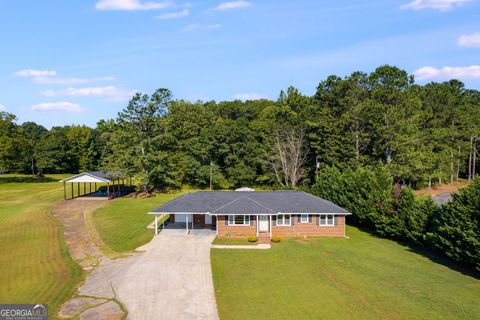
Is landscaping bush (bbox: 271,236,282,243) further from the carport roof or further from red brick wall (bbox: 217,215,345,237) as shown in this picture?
the carport roof

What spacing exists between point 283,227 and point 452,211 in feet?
45.0

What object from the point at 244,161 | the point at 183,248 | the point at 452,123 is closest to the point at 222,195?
the point at 183,248

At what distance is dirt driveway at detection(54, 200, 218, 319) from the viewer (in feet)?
58.0

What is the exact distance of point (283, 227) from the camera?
32.6 m

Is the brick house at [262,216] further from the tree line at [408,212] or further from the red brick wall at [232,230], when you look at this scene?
the tree line at [408,212]

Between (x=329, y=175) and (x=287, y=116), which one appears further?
(x=287, y=116)

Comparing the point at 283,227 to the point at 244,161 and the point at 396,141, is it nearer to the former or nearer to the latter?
the point at 396,141

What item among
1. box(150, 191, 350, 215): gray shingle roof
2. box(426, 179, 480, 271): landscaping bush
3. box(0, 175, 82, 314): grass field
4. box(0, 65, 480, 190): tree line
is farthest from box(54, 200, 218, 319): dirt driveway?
box(0, 65, 480, 190): tree line

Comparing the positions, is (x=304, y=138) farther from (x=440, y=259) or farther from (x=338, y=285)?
(x=338, y=285)

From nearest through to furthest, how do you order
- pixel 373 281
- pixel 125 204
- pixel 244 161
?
pixel 373 281
pixel 125 204
pixel 244 161

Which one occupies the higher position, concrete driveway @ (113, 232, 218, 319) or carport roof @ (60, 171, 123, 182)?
carport roof @ (60, 171, 123, 182)

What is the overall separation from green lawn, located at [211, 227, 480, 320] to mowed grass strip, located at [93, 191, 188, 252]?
8.32 metres

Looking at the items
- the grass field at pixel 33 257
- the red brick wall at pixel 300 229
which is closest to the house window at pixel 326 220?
the red brick wall at pixel 300 229

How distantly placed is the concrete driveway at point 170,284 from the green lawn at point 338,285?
2.76 feet
